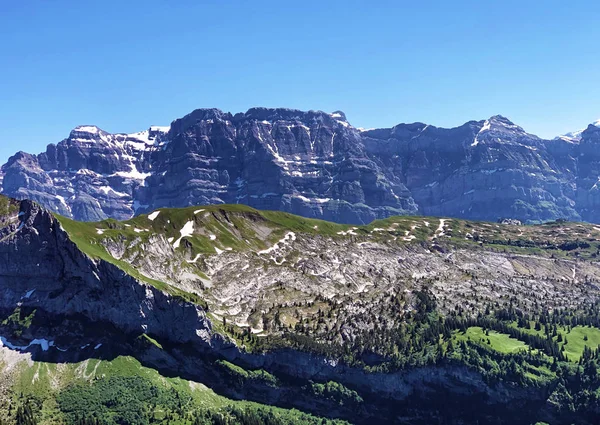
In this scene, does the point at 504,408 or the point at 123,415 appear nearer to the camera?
the point at 123,415

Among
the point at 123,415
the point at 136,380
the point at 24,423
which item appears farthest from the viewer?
the point at 136,380

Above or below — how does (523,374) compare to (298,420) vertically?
above

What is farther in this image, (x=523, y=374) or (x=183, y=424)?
(x=523, y=374)

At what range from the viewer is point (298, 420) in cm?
19588

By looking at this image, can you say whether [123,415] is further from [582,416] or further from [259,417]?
[582,416]

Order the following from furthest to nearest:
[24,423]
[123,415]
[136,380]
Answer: [136,380], [123,415], [24,423]

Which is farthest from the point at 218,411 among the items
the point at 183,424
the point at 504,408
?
the point at 504,408

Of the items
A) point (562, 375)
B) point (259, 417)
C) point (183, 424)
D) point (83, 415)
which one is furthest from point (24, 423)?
point (562, 375)

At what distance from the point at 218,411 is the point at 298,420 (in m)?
28.0

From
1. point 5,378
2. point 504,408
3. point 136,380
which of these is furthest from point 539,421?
point 5,378

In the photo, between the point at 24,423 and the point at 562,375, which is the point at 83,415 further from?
the point at 562,375

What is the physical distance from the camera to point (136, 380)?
198m

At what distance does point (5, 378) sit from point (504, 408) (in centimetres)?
17483

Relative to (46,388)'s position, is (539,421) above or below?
below
